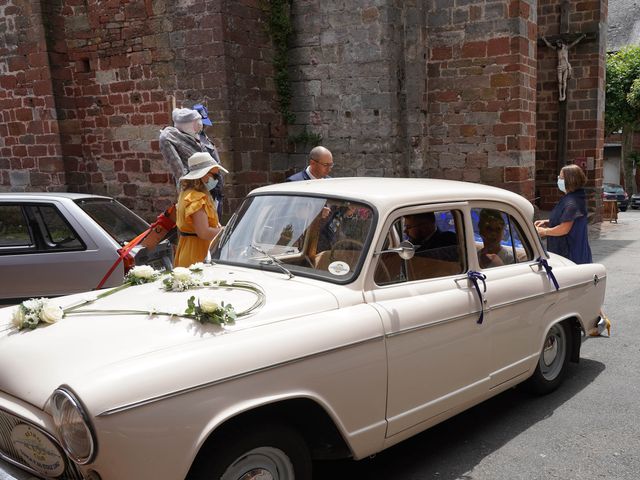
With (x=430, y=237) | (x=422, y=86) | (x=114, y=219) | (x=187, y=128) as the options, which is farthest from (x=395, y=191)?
(x=422, y=86)

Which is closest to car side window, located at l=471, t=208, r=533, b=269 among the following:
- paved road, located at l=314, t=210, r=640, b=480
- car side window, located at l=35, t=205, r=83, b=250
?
paved road, located at l=314, t=210, r=640, b=480

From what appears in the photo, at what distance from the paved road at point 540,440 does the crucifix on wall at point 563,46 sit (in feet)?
35.2

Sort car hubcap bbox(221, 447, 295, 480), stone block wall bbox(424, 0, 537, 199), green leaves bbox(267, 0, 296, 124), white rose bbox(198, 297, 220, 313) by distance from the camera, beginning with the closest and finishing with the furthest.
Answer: car hubcap bbox(221, 447, 295, 480) → white rose bbox(198, 297, 220, 313) → stone block wall bbox(424, 0, 537, 199) → green leaves bbox(267, 0, 296, 124)

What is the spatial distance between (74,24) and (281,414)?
34.5 feet

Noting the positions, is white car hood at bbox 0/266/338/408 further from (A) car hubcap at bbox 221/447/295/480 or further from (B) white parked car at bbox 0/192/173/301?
(B) white parked car at bbox 0/192/173/301

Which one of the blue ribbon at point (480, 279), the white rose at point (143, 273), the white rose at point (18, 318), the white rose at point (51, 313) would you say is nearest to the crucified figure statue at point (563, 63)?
the blue ribbon at point (480, 279)

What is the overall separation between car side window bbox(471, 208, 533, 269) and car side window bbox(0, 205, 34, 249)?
160 inches

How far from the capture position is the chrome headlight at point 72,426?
6.86ft

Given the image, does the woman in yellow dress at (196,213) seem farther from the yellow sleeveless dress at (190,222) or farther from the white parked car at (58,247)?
the white parked car at (58,247)

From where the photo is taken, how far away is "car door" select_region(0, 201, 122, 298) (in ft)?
17.1

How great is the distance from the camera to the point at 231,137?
9367 millimetres

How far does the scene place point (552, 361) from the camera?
444 centimetres

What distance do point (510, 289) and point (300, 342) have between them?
5.61 feet

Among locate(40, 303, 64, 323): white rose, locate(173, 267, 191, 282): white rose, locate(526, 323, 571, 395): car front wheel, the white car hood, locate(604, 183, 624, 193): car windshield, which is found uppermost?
locate(173, 267, 191, 282): white rose
